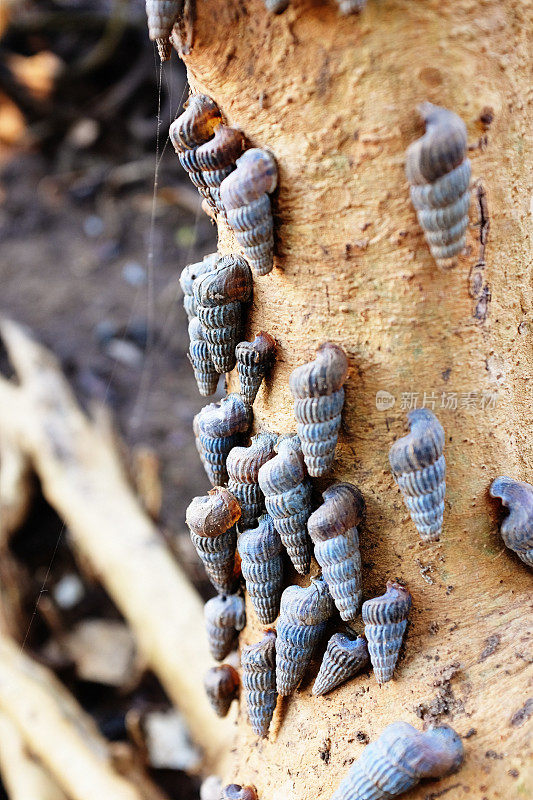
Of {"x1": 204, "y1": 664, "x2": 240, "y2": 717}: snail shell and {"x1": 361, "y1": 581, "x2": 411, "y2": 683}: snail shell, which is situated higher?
{"x1": 361, "y1": 581, "x2": 411, "y2": 683}: snail shell

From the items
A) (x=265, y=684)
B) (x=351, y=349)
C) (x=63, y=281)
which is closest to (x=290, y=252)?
(x=351, y=349)

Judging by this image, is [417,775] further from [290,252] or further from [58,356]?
[58,356]

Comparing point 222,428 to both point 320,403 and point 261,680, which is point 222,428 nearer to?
point 320,403

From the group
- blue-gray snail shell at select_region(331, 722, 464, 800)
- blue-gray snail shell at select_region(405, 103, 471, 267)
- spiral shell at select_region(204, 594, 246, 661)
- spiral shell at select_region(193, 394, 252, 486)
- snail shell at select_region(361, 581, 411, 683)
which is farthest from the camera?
spiral shell at select_region(204, 594, 246, 661)

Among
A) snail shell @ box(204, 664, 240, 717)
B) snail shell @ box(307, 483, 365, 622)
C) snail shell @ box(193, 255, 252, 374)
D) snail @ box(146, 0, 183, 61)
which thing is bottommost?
snail shell @ box(204, 664, 240, 717)

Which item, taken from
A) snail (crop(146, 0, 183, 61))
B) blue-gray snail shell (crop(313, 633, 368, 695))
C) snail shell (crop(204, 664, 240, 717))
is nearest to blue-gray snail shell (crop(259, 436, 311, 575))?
blue-gray snail shell (crop(313, 633, 368, 695))

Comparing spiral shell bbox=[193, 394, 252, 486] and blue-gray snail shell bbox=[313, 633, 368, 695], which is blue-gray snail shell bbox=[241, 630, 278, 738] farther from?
spiral shell bbox=[193, 394, 252, 486]

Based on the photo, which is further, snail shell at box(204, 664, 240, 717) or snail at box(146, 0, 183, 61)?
snail shell at box(204, 664, 240, 717)
